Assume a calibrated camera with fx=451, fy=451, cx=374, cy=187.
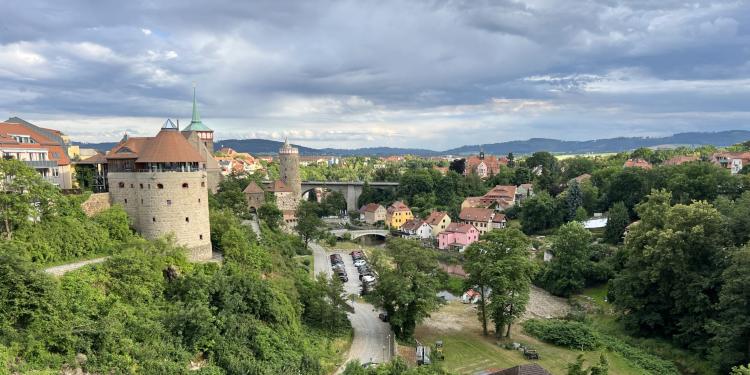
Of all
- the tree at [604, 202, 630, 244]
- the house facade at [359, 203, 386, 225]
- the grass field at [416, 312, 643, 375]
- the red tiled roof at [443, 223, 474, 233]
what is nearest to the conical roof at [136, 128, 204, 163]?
the grass field at [416, 312, 643, 375]

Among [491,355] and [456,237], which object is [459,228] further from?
[491,355]

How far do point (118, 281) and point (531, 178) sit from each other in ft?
276

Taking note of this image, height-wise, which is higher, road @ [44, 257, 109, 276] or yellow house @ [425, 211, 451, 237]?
road @ [44, 257, 109, 276]

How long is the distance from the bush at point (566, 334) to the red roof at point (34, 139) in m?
38.0

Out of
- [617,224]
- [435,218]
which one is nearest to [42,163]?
[435,218]

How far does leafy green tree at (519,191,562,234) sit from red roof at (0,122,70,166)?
2217 inches

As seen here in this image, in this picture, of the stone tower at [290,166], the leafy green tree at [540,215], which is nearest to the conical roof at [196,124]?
the stone tower at [290,166]

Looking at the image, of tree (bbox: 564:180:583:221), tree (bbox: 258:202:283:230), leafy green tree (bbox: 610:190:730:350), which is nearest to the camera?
leafy green tree (bbox: 610:190:730:350)

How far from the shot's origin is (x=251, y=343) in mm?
21141

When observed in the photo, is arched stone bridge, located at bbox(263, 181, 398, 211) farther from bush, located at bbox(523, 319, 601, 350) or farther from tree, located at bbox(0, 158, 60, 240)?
tree, located at bbox(0, 158, 60, 240)

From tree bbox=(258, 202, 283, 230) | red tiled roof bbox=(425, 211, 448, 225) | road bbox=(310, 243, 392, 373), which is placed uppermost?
tree bbox=(258, 202, 283, 230)

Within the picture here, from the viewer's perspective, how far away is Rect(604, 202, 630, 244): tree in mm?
52656

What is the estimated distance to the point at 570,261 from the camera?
1741 inches

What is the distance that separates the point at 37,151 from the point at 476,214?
56.0 meters
